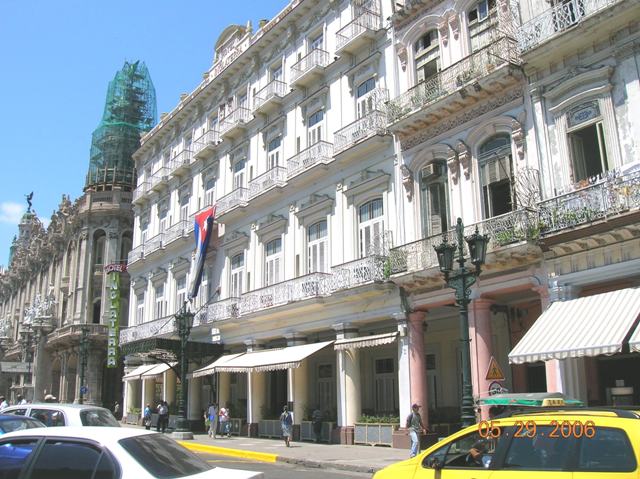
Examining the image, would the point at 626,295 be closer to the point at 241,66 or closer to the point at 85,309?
the point at 241,66

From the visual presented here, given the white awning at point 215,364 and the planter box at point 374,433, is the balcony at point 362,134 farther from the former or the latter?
the white awning at point 215,364

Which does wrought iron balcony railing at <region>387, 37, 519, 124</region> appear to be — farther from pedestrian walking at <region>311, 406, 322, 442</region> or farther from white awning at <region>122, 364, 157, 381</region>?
white awning at <region>122, 364, 157, 381</region>

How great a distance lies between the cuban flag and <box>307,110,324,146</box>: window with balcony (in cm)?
693

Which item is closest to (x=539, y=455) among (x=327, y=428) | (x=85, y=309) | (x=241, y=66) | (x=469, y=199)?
(x=469, y=199)

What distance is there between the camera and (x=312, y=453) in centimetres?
1883

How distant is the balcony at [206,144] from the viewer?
1300 inches

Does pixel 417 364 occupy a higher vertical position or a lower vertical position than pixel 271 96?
lower

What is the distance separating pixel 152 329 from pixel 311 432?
15491 mm

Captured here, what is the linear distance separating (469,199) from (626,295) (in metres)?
5.94

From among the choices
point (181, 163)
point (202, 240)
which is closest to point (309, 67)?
point (202, 240)

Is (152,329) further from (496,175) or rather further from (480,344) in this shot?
(496,175)

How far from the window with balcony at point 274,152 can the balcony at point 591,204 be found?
581 inches

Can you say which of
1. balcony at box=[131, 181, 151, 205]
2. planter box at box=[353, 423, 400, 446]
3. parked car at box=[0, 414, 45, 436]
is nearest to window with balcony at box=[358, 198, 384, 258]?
planter box at box=[353, 423, 400, 446]

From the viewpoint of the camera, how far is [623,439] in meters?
5.47
